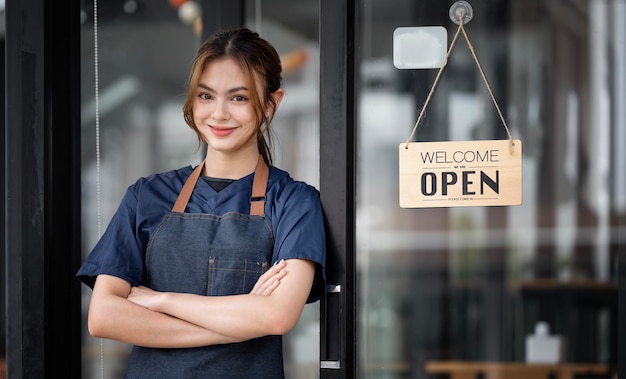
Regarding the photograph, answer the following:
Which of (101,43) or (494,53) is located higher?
(494,53)

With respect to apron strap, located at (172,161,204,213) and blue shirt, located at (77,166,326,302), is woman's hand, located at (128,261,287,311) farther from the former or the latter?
apron strap, located at (172,161,204,213)

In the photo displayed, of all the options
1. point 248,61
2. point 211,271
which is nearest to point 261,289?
point 211,271

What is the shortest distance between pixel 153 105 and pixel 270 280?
228cm

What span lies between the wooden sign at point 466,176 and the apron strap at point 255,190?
326mm

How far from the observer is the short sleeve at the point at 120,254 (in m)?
1.89

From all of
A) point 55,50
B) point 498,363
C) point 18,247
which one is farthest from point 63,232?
point 498,363

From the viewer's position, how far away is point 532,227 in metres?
5.51

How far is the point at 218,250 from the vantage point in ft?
6.28

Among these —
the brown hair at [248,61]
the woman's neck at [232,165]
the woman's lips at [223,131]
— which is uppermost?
the brown hair at [248,61]

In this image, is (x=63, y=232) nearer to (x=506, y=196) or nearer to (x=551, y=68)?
(x=506, y=196)

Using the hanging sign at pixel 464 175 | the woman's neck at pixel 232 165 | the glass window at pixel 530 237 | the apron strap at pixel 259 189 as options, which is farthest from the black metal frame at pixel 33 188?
the glass window at pixel 530 237

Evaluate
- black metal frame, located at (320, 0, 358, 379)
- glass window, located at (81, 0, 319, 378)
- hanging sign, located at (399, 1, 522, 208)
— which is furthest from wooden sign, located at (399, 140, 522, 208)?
glass window, located at (81, 0, 319, 378)

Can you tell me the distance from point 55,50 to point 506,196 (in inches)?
48.1

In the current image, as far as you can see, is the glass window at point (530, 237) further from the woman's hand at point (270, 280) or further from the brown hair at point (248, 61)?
the woman's hand at point (270, 280)
